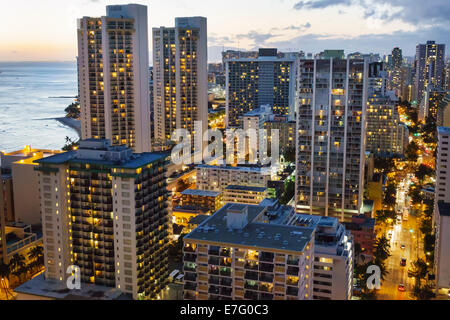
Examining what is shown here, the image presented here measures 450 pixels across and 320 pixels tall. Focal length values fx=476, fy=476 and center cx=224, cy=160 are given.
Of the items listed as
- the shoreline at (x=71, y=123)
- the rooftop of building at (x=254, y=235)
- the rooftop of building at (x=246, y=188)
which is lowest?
the rooftop of building at (x=246, y=188)

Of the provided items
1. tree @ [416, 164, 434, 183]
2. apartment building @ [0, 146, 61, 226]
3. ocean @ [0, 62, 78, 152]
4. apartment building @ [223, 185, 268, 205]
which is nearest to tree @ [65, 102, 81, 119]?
ocean @ [0, 62, 78, 152]

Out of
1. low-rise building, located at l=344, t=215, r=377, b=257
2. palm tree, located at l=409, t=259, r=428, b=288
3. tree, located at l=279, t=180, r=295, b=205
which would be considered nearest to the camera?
palm tree, located at l=409, t=259, r=428, b=288

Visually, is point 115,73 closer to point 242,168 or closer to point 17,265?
point 242,168

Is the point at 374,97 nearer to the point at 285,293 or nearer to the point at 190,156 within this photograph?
the point at 190,156

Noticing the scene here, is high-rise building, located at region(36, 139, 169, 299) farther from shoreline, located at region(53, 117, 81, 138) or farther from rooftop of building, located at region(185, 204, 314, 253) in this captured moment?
shoreline, located at region(53, 117, 81, 138)

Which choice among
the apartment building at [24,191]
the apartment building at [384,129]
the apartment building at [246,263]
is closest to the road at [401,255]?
the apartment building at [246,263]

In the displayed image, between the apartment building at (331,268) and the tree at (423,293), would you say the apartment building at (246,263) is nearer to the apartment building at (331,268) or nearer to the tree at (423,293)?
the apartment building at (331,268)
